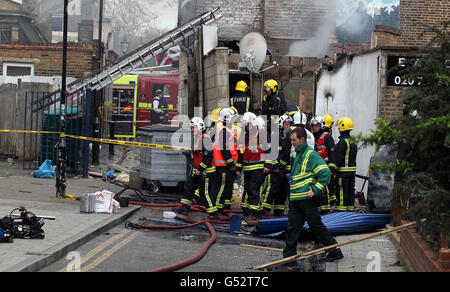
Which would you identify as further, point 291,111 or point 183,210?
point 291,111

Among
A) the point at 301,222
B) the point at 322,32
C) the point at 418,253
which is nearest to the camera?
the point at 418,253

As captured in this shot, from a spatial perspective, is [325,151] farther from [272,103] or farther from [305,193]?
[305,193]

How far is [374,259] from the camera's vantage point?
9.08m

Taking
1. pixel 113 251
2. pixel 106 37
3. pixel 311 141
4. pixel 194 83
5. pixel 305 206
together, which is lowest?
pixel 113 251

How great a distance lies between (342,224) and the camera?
11.1m

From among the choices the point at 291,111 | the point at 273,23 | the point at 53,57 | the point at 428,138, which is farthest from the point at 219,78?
the point at 428,138

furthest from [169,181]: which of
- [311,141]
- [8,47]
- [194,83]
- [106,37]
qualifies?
[106,37]

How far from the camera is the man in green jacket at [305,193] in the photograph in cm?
884

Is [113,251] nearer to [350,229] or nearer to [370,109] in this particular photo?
[350,229]

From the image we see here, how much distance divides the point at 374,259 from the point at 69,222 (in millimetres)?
4547

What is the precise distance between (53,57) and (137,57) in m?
3.60

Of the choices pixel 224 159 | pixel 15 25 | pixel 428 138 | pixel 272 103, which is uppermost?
pixel 15 25

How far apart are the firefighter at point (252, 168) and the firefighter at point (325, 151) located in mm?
1066

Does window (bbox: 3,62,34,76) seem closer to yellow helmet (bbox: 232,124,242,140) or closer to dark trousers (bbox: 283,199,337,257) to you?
yellow helmet (bbox: 232,124,242,140)
